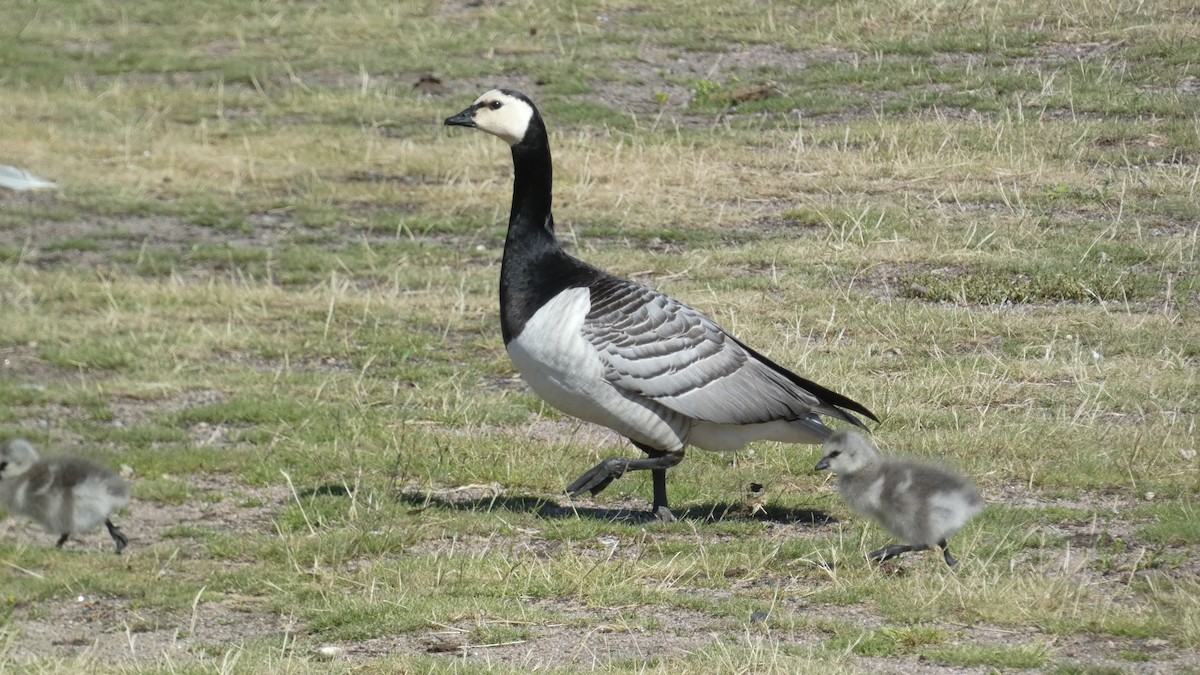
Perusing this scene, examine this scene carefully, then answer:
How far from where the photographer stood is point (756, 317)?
11555 mm

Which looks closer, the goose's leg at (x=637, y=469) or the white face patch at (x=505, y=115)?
the goose's leg at (x=637, y=469)

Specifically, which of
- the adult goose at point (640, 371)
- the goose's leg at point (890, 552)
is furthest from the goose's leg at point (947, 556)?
the adult goose at point (640, 371)

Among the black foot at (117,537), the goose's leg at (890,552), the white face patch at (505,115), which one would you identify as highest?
the white face patch at (505,115)

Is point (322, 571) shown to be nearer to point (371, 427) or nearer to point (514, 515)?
point (514, 515)

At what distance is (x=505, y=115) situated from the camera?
9.01 metres

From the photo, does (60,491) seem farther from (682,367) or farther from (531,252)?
(682,367)

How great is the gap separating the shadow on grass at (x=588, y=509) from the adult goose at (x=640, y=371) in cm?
21

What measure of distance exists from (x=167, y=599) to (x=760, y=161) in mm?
9482

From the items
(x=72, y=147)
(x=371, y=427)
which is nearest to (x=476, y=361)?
(x=371, y=427)

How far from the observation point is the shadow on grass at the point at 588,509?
27.1 ft

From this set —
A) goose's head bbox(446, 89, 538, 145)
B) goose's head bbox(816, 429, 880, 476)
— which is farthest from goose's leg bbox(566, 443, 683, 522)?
goose's head bbox(446, 89, 538, 145)

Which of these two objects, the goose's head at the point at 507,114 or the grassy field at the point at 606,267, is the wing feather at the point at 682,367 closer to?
the grassy field at the point at 606,267

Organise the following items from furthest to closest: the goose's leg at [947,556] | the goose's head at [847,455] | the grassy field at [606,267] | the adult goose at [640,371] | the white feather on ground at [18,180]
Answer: the adult goose at [640,371] → the goose's head at [847,455] → the goose's leg at [947,556] → the grassy field at [606,267] → the white feather on ground at [18,180]

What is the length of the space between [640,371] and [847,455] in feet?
3.91
